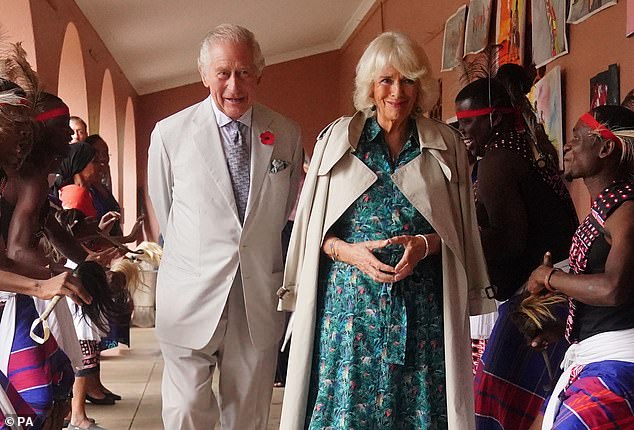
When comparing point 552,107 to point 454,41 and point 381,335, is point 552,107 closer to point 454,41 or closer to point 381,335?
point 454,41

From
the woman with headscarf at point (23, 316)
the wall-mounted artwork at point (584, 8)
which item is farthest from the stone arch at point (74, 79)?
the woman with headscarf at point (23, 316)

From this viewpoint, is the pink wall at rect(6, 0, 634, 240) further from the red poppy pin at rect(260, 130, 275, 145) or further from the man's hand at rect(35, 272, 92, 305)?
the man's hand at rect(35, 272, 92, 305)

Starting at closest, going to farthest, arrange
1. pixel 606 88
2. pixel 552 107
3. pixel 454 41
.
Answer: pixel 606 88
pixel 552 107
pixel 454 41

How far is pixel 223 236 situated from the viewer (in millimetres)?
3688

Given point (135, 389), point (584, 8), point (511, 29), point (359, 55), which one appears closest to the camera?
point (584, 8)

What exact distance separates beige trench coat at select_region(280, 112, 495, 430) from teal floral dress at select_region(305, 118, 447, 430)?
5 cm

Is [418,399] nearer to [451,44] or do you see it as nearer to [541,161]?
[541,161]

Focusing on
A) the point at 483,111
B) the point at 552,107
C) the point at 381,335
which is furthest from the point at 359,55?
the point at 381,335

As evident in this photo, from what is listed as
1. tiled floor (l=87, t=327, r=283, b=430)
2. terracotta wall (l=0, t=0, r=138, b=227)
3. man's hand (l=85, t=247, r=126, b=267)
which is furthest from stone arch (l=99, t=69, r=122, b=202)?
man's hand (l=85, t=247, r=126, b=267)

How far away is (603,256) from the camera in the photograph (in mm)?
2852

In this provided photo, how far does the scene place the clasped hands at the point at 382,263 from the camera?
2.97 meters

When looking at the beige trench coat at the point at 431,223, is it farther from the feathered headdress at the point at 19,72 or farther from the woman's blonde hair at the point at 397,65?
the feathered headdress at the point at 19,72

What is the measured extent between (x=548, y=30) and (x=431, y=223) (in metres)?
3.41

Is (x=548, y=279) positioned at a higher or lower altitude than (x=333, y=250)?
lower
